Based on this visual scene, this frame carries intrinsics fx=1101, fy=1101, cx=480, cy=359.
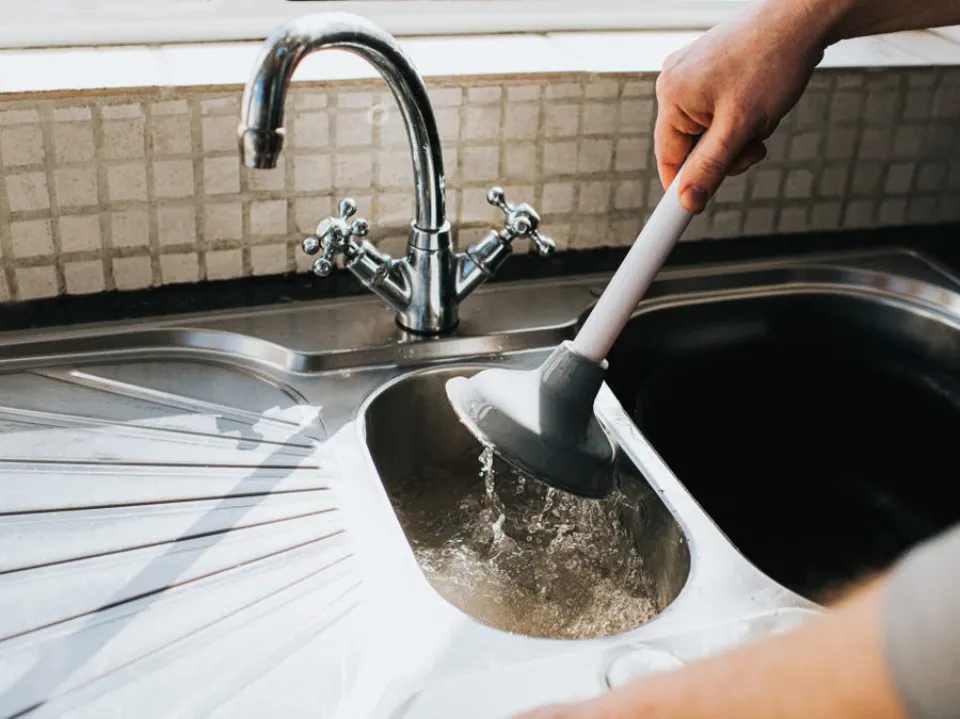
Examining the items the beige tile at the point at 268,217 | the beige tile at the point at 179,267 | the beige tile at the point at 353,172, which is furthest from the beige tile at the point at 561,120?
the beige tile at the point at 179,267

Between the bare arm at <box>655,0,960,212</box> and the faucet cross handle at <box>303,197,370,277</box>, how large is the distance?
1.01 ft

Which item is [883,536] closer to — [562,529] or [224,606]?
[562,529]

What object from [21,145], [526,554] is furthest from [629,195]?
[21,145]

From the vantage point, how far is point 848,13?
1.00 m

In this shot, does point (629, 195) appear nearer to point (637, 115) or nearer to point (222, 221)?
point (637, 115)

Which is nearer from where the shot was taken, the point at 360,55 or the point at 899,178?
the point at 360,55

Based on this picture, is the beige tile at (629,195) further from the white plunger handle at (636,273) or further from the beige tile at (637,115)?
the white plunger handle at (636,273)

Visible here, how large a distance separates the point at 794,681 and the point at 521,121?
923 mm

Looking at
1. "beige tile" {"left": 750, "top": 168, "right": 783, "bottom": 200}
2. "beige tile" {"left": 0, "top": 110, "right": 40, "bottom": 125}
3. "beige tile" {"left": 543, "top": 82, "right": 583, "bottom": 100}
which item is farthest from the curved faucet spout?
"beige tile" {"left": 750, "top": 168, "right": 783, "bottom": 200}

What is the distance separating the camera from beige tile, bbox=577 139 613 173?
4.21 feet

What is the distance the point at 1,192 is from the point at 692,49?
0.69m

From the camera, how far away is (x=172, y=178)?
115cm

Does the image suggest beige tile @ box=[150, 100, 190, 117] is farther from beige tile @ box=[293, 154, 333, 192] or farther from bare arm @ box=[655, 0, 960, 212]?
bare arm @ box=[655, 0, 960, 212]

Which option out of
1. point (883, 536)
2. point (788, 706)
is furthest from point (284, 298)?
point (788, 706)
